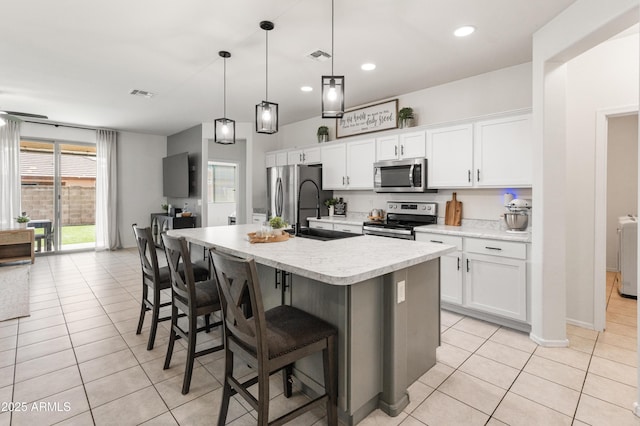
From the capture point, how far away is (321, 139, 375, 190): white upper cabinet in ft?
15.7

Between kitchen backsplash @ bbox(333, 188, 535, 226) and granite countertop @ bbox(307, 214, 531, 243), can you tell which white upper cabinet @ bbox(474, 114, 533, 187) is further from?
granite countertop @ bbox(307, 214, 531, 243)

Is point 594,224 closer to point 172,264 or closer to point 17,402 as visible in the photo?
point 172,264

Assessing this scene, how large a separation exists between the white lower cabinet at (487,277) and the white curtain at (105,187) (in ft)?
22.8

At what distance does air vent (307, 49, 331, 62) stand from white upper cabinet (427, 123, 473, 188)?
1550 mm

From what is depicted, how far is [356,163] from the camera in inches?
195

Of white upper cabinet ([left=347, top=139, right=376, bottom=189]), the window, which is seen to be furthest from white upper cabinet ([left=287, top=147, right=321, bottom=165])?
the window

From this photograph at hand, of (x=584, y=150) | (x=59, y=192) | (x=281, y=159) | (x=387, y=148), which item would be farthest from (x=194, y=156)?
(x=584, y=150)

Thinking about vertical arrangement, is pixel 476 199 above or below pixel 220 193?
below

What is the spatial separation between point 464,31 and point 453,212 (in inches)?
80.0

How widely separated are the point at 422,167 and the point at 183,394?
3372 mm

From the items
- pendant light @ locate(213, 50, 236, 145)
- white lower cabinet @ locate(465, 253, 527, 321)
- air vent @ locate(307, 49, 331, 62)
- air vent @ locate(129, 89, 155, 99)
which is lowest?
white lower cabinet @ locate(465, 253, 527, 321)

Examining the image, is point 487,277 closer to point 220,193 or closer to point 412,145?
point 412,145

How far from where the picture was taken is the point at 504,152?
3.43 metres

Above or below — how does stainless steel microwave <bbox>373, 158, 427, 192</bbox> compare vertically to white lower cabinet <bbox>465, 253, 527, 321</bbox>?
above
